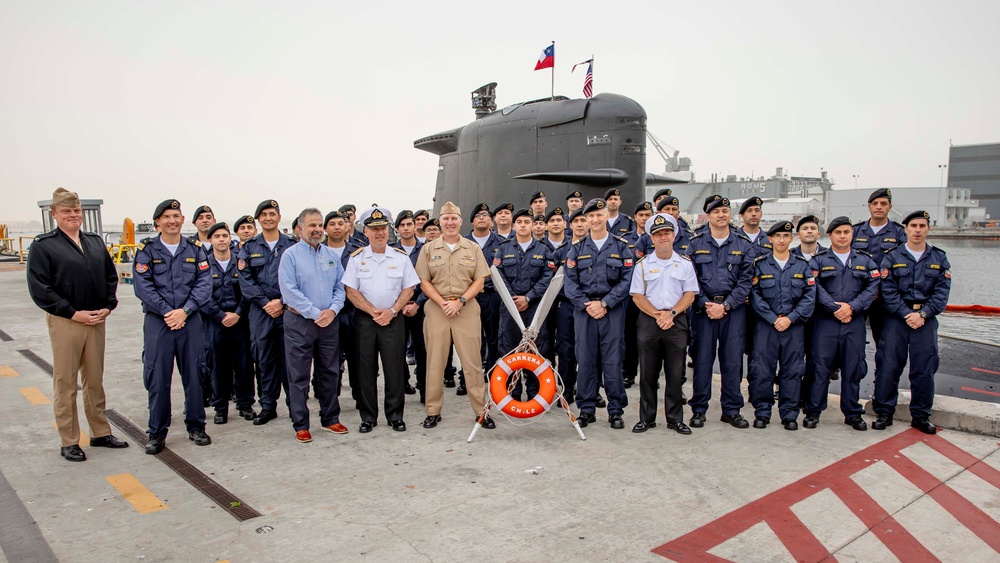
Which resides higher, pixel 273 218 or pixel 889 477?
pixel 273 218

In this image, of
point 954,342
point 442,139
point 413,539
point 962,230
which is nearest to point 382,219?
point 413,539

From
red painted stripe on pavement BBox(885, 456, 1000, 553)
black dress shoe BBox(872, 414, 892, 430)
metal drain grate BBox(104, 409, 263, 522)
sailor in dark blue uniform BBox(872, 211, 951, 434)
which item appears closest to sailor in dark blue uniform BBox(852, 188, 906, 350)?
sailor in dark blue uniform BBox(872, 211, 951, 434)

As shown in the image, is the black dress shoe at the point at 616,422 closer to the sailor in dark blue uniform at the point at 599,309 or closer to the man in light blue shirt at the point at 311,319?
the sailor in dark blue uniform at the point at 599,309

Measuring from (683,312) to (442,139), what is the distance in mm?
8243

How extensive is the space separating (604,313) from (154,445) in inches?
146

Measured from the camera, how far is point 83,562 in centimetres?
325

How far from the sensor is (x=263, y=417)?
5723mm

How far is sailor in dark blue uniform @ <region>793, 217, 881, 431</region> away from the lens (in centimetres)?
550

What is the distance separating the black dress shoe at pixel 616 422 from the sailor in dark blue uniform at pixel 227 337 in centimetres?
321

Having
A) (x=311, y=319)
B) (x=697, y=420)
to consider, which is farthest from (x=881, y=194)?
(x=311, y=319)

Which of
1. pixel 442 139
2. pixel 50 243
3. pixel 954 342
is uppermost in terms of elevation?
pixel 442 139

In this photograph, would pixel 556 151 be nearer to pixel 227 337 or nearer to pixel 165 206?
pixel 227 337

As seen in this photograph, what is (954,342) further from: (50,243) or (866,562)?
(50,243)

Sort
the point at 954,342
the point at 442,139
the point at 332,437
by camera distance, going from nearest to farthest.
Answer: the point at 332,437, the point at 954,342, the point at 442,139
